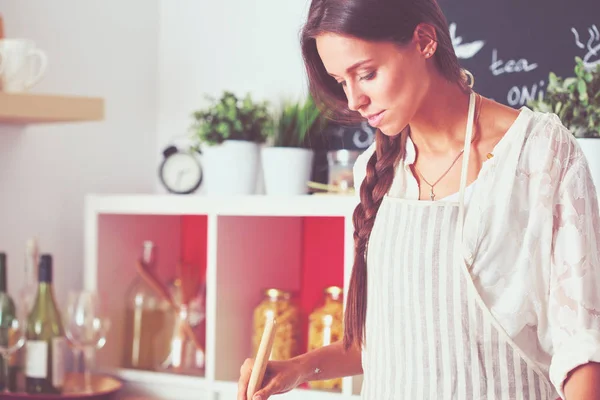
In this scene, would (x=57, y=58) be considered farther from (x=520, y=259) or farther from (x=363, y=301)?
(x=520, y=259)

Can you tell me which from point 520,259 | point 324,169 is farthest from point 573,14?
point 520,259

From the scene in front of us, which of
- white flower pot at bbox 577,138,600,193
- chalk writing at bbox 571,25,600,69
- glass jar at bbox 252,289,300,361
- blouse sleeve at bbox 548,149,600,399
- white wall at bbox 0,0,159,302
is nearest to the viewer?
blouse sleeve at bbox 548,149,600,399

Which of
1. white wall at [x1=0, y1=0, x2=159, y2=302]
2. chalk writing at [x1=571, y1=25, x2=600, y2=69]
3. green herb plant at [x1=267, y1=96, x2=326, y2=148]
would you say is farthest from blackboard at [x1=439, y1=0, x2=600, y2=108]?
white wall at [x1=0, y1=0, x2=159, y2=302]

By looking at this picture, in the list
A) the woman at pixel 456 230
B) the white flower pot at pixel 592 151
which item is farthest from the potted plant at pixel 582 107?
the woman at pixel 456 230

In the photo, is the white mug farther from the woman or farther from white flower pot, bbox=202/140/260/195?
the woman

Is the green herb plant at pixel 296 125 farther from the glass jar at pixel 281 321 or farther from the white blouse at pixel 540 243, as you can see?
the white blouse at pixel 540 243

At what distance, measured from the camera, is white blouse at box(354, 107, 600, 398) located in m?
1.09

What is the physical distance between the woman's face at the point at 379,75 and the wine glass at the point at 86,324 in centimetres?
109

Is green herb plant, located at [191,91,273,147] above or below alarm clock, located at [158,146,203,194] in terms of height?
above

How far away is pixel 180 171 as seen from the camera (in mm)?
2279

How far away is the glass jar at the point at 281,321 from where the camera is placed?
78.3 inches

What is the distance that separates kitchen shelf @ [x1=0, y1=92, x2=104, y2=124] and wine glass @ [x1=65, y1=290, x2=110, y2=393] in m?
0.42

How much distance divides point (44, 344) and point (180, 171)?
554 mm

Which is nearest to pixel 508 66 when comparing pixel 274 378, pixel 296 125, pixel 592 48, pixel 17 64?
pixel 592 48
